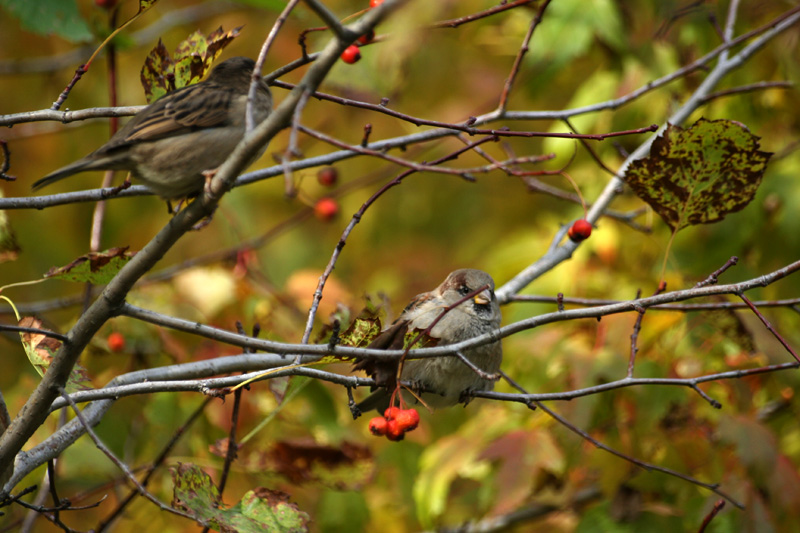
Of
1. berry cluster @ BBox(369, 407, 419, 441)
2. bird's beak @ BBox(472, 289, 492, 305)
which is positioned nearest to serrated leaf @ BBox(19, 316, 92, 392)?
berry cluster @ BBox(369, 407, 419, 441)

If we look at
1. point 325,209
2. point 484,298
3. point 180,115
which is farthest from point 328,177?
point 180,115

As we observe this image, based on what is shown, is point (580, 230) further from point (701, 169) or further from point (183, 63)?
point (183, 63)

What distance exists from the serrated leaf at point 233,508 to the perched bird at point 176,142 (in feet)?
3.20

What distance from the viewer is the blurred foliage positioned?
3.67 m

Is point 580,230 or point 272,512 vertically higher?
point 580,230

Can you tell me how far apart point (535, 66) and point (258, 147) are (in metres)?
3.28

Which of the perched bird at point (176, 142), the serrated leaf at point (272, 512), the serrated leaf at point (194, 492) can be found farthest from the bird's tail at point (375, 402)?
the perched bird at point (176, 142)

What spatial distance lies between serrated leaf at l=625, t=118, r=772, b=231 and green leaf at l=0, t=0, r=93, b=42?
2.47m

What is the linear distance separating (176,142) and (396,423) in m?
1.23

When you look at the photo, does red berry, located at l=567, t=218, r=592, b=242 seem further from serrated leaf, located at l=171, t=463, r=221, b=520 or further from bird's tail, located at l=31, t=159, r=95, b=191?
bird's tail, located at l=31, t=159, r=95, b=191

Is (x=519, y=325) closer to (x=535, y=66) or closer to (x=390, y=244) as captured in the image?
(x=535, y=66)

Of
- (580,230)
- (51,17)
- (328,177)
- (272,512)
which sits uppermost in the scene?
(328,177)

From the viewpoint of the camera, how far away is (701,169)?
2623mm

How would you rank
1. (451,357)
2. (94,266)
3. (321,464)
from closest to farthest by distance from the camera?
(94,266) < (451,357) < (321,464)
